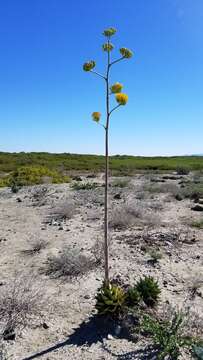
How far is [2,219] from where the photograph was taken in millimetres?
10922

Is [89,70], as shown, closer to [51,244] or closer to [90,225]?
[51,244]

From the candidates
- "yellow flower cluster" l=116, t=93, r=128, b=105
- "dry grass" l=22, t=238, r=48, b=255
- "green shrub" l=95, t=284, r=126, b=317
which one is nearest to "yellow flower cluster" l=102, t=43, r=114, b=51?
"yellow flower cluster" l=116, t=93, r=128, b=105

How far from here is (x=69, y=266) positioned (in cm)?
600

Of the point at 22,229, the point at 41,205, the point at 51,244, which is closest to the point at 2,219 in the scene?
the point at 22,229

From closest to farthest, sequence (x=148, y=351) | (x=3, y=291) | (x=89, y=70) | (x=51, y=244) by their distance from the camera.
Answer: (x=148, y=351)
(x=89, y=70)
(x=3, y=291)
(x=51, y=244)

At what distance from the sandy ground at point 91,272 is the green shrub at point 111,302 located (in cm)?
26

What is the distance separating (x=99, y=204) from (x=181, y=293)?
8197 millimetres

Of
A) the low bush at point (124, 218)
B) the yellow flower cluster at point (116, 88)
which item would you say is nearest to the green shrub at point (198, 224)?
the low bush at point (124, 218)

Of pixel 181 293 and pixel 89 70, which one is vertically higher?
pixel 89 70

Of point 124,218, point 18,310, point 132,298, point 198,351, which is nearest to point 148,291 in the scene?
point 132,298

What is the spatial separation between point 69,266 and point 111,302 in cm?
188

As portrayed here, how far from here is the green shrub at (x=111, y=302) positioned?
4.25 metres

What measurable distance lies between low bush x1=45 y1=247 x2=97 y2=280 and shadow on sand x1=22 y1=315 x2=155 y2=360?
1.54m

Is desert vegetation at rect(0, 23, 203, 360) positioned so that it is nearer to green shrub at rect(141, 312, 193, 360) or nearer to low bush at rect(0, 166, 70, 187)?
green shrub at rect(141, 312, 193, 360)
